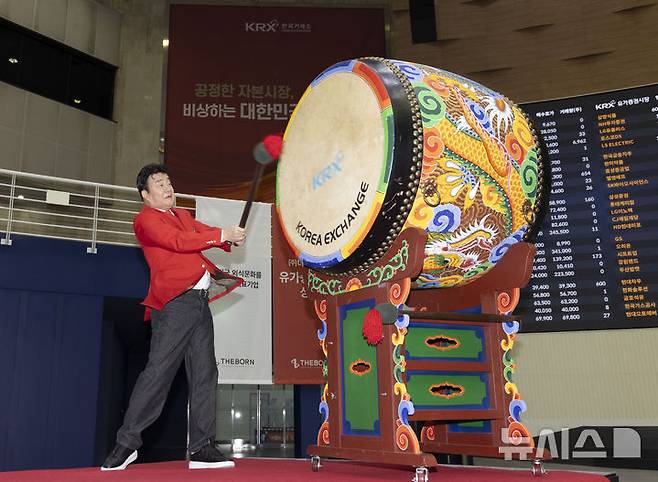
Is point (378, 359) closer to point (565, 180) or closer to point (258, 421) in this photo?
point (565, 180)

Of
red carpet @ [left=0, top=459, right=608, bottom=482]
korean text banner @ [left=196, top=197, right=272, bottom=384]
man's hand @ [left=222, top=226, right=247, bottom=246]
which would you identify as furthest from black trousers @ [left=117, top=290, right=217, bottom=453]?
korean text banner @ [left=196, top=197, right=272, bottom=384]

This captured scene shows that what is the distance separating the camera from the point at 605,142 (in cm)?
493

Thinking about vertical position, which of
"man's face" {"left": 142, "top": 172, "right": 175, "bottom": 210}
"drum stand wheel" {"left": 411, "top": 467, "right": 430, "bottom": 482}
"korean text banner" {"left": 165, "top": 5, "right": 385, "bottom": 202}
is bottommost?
"drum stand wheel" {"left": 411, "top": 467, "right": 430, "bottom": 482}

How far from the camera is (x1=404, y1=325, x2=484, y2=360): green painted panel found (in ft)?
7.73

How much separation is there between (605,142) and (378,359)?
11.9 feet

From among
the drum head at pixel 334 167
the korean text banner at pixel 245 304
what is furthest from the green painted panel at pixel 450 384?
the korean text banner at pixel 245 304

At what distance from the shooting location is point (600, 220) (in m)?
4.84

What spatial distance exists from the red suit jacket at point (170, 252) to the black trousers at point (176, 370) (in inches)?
2.7

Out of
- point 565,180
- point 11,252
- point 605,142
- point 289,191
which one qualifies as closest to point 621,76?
point 605,142

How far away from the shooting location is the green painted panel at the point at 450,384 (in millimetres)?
2303

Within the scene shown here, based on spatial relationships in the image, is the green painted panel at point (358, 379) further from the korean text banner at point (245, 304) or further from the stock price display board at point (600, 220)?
the stock price display board at point (600, 220)

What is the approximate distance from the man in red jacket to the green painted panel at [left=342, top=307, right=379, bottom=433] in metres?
0.59

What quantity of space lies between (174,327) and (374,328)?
89cm

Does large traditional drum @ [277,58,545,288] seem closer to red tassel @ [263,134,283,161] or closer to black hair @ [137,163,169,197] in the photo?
red tassel @ [263,134,283,161]
